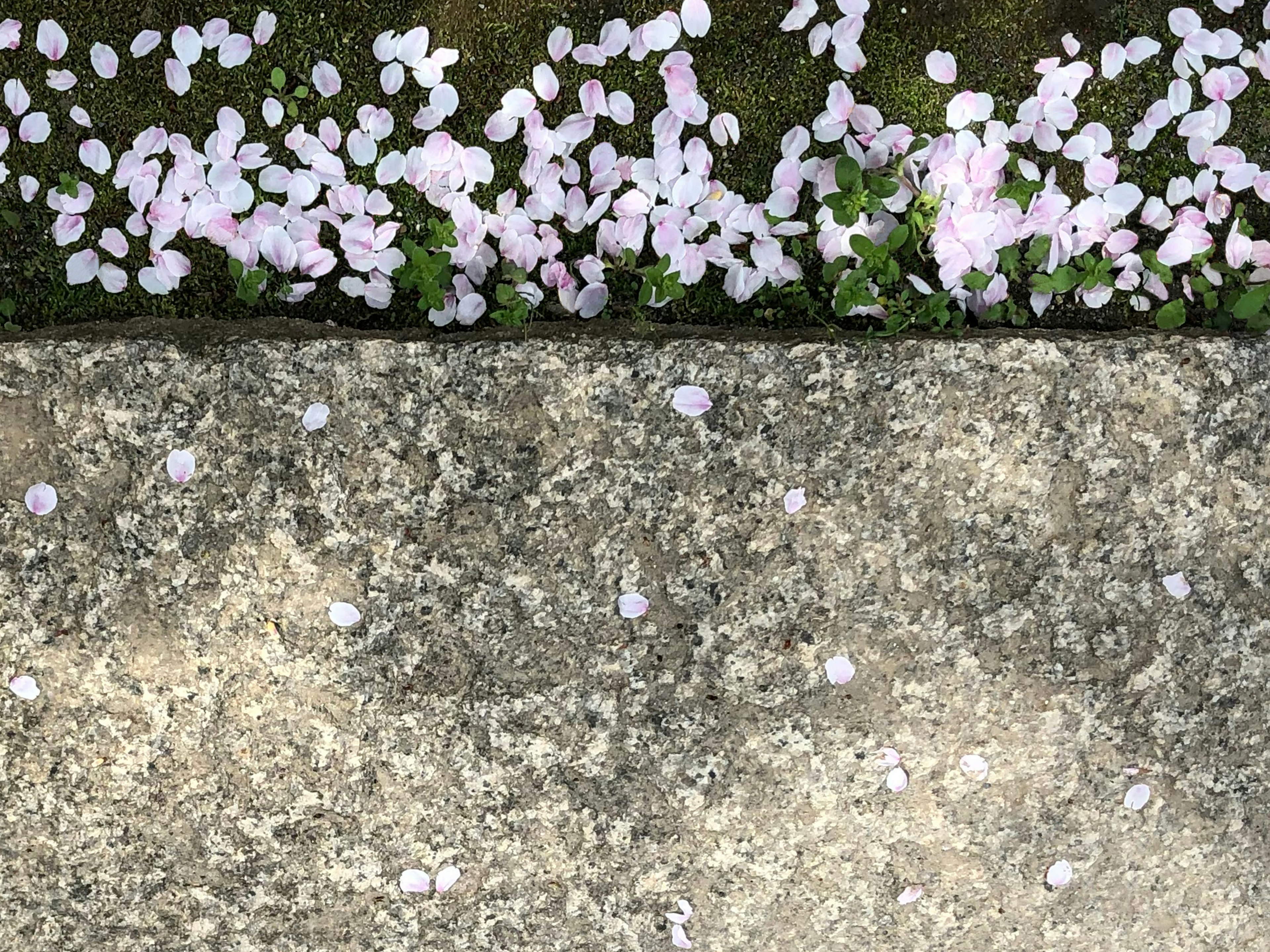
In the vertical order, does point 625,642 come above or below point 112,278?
below

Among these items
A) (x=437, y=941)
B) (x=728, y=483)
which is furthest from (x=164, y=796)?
(x=728, y=483)

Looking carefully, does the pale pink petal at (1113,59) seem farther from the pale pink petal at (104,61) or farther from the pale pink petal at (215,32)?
the pale pink petal at (104,61)

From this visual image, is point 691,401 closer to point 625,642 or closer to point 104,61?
point 625,642

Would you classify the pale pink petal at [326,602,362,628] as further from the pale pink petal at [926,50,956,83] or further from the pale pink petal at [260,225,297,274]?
the pale pink petal at [926,50,956,83]

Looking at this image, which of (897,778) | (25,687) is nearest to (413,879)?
(25,687)

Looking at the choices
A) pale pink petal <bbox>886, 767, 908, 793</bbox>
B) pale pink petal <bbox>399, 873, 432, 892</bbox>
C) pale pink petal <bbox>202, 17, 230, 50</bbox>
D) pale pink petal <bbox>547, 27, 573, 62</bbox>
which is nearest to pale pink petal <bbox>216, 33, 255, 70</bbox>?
pale pink petal <bbox>202, 17, 230, 50</bbox>

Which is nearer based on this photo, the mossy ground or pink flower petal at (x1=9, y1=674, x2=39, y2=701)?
pink flower petal at (x1=9, y1=674, x2=39, y2=701)
